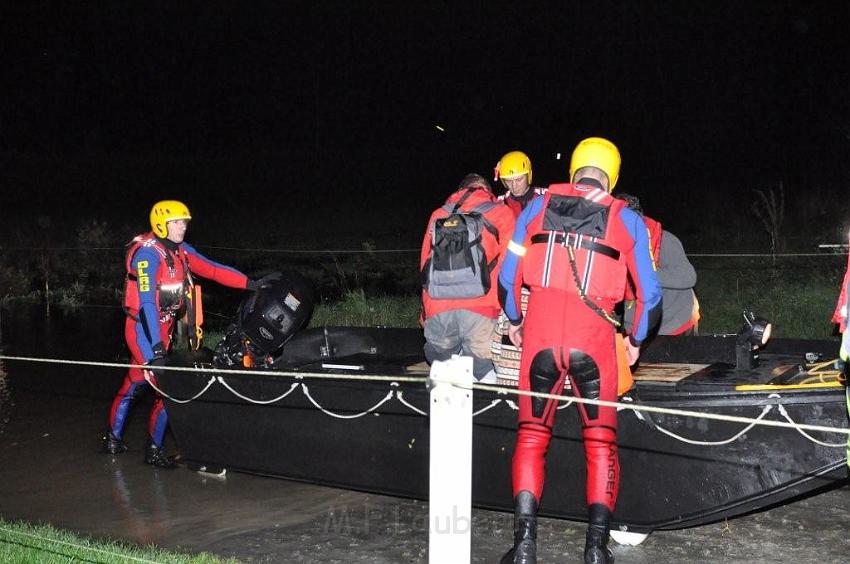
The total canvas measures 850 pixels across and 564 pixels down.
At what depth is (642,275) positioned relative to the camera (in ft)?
17.1

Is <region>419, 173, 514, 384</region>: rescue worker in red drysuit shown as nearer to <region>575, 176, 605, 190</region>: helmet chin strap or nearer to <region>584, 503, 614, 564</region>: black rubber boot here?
<region>575, 176, 605, 190</region>: helmet chin strap

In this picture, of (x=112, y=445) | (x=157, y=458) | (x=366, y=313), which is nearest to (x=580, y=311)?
(x=157, y=458)

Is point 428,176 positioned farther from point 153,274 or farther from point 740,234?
point 153,274

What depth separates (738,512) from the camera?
209 inches

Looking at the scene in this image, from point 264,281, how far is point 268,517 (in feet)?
6.19

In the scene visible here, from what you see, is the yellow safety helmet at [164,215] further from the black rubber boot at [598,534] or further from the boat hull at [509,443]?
the black rubber boot at [598,534]

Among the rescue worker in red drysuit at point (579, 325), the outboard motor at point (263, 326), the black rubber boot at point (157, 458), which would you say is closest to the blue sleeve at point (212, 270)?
the outboard motor at point (263, 326)

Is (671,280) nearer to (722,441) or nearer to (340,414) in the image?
(722,441)

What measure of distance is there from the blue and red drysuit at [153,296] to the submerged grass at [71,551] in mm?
1801

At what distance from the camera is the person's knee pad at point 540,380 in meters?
5.16

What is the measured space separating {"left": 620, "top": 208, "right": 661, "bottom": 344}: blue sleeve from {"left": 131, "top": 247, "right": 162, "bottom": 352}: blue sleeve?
366 cm

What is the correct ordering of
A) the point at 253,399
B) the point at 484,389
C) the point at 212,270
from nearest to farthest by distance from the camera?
the point at 484,389 < the point at 253,399 < the point at 212,270

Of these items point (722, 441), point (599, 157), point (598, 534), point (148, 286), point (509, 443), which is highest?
point (599, 157)

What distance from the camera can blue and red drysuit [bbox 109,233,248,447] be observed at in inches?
298
